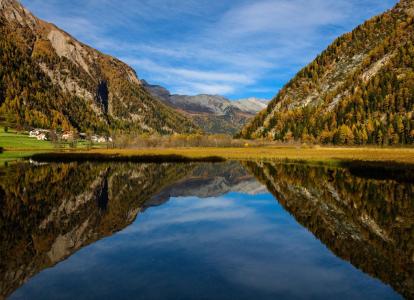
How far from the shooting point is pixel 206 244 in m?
24.5

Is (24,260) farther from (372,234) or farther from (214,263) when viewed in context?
(372,234)

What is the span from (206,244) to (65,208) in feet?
56.1

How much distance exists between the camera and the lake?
16484 millimetres

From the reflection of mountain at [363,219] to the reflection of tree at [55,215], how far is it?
1664cm

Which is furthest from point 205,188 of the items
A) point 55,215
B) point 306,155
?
point 306,155

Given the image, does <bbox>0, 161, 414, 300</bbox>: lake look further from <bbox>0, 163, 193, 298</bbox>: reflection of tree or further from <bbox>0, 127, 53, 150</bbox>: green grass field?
<bbox>0, 127, 53, 150</bbox>: green grass field

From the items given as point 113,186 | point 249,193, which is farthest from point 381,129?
point 113,186

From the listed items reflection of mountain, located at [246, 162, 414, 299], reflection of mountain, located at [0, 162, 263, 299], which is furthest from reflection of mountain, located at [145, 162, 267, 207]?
reflection of mountain, located at [246, 162, 414, 299]

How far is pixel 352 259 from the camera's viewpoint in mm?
20547

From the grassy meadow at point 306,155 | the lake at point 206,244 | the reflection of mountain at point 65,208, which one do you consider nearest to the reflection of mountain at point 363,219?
the lake at point 206,244

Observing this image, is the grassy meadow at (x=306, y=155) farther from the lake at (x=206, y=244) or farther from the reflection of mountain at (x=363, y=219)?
the lake at (x=206, y=244)

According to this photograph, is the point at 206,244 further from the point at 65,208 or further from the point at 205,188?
the point at 205,188

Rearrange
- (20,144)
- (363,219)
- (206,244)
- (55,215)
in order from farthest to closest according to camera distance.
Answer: (20,144) < (55,215) < (363,219) < (206,244)

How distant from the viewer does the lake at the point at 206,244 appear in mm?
16484
